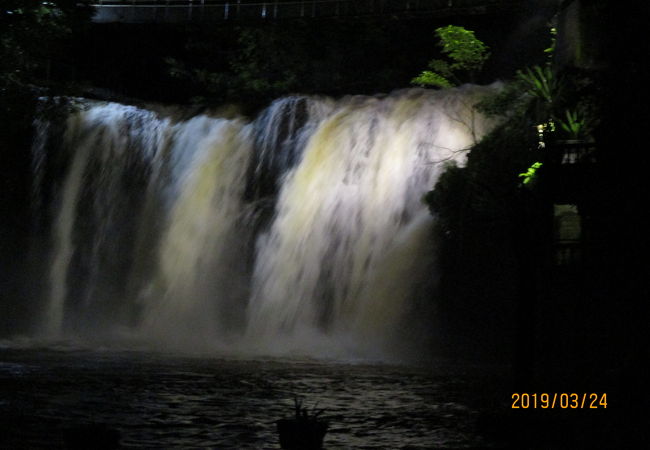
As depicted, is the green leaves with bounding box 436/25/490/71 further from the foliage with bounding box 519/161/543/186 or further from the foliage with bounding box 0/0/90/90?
the foliage with bounding box 0/0/90/90

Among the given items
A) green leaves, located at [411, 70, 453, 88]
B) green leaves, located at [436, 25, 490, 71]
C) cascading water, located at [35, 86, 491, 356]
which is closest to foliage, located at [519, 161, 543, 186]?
cascading water, located at [35, 86, 491, 356]

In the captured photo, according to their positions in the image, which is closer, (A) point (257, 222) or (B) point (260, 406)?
(B) point (260, 406)

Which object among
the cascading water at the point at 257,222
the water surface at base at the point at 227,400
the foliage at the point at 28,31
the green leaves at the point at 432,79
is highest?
the foliage at the point at 28,31

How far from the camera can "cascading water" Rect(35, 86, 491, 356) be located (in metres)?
25.2

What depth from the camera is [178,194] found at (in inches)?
1188

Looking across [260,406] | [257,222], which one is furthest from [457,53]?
[260,406]
